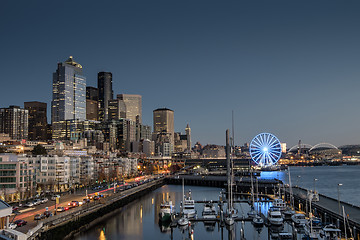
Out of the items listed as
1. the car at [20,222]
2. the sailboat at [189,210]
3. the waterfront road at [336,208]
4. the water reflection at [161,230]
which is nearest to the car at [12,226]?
the car at [20,222]

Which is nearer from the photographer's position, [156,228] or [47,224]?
[47,224]

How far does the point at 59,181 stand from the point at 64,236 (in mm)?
47442

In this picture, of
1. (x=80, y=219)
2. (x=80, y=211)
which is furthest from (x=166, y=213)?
(x=80, y=219)

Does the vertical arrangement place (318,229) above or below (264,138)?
below

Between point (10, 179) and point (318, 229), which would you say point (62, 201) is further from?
point (318, 229)

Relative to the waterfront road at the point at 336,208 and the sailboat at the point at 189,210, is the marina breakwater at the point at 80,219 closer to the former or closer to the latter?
the sailboat at the point at 189,210

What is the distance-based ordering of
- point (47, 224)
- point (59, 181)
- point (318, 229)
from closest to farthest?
point (47, 224) → point (318, 229) → point (59, 181)

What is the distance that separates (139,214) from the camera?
232ft

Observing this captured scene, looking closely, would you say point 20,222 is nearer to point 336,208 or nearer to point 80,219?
point 80,219

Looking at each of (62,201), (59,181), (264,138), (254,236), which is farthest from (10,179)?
(264,138)

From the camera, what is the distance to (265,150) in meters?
124

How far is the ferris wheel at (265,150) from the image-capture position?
405ft

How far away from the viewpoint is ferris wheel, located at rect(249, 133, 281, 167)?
405 feet

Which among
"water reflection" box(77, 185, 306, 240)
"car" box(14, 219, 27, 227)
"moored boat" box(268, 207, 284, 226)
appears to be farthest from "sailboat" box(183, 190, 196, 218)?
"car" box(14, 219, 27, 227)
